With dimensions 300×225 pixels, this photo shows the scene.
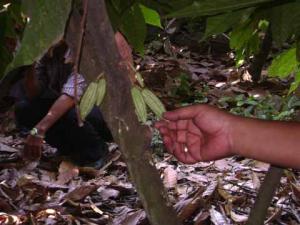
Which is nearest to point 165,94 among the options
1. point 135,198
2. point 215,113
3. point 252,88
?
point 252,88

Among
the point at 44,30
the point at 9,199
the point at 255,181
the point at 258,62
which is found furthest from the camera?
the point at 258,62

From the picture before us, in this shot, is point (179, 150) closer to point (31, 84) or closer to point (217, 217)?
point (217, 217)

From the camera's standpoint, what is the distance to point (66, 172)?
2.71 metres

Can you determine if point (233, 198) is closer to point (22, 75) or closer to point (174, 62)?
point (22, 75)

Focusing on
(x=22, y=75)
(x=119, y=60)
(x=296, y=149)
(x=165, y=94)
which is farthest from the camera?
(x=165, y=94)

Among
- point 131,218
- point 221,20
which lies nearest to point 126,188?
point 131,218

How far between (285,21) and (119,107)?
0.47 meters

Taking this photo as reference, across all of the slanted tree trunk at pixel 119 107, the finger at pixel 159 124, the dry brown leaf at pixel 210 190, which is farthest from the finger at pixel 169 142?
the dry brown leaf at pixel 210 190

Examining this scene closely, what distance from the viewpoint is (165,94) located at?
4.64 metres

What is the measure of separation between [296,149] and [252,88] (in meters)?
3.85

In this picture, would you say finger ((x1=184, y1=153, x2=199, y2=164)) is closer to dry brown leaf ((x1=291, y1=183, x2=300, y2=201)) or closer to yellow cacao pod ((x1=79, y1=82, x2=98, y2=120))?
Result: yellow cacao pod ((x1=79, y1=82, x2=98, y2=120))

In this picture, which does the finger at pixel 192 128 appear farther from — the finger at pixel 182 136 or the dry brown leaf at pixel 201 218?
the dry brown leaf at pixel 201 218

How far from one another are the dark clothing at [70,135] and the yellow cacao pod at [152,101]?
7.31 ft

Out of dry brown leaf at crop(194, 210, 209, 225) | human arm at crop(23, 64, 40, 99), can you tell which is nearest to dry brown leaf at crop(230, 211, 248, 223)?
dry brown leaf at crop(194, 210, 209, 225)
